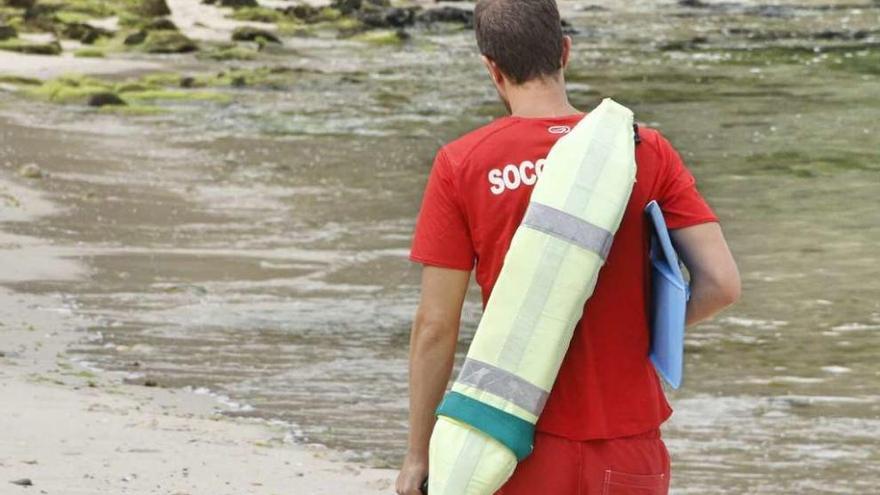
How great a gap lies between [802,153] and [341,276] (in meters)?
10.9

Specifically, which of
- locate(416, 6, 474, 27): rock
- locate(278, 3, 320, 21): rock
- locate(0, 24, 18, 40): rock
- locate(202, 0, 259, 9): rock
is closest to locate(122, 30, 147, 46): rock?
locate(0, 24, 18, 40): rock

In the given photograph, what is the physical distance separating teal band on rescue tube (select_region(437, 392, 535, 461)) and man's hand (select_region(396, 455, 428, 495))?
0.19 metres

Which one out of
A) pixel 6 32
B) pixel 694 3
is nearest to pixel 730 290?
pixel 6 32

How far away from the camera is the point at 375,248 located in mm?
15914

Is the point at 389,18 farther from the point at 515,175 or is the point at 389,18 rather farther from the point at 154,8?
the point at 515,175

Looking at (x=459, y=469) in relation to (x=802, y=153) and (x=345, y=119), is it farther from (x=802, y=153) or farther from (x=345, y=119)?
(x=345, y=119)

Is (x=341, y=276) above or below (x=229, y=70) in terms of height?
above

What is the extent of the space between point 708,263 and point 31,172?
628 inches

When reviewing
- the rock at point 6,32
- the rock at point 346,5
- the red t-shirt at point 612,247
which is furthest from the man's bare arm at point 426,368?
the rock at point 346,5

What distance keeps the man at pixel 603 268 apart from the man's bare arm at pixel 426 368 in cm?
7

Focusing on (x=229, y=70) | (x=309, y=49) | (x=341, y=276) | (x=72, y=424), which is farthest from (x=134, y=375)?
(x=309, y=49)

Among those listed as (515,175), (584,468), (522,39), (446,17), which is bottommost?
(446,17)

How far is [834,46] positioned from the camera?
4341 cm

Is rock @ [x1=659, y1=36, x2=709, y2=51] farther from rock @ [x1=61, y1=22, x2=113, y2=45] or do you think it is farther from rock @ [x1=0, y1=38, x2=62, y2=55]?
rock @ [x1=0, y1=38, x2=62, y2=55]
